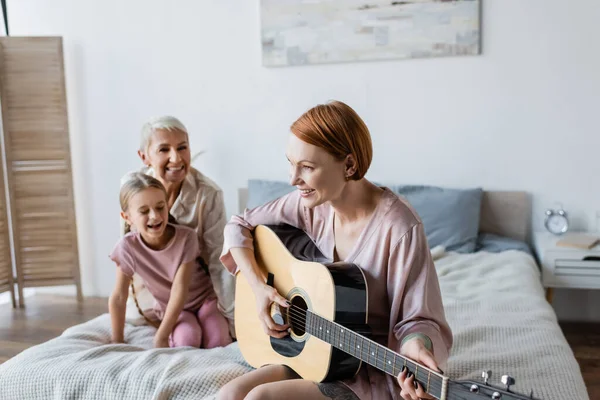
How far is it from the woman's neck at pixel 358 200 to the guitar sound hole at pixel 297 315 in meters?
0.25

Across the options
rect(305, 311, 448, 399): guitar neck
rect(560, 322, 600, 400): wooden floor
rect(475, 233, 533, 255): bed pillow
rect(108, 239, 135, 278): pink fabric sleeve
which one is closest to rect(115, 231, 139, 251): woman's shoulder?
rect(108, 239, 135, 278): pink fabric sleeve

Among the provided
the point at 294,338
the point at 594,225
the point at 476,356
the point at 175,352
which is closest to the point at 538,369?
the point at 476,356

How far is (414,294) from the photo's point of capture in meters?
1.34

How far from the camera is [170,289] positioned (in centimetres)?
225

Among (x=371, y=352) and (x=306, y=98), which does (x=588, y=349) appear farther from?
(x=371, y=352)

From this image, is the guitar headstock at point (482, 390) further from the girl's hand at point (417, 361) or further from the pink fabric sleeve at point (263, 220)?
the pink fabric sleeve at point (263, 220)

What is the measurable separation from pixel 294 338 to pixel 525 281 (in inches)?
52.0

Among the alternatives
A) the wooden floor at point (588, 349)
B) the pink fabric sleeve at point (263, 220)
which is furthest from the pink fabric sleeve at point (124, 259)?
the wooden floor at point (588, 349)

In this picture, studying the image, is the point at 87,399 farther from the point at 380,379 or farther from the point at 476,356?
the point at 476,356

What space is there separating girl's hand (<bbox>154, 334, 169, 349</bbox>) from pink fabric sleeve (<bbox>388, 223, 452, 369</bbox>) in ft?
3.35

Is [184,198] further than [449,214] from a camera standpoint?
No

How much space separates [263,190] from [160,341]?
139 centimetres

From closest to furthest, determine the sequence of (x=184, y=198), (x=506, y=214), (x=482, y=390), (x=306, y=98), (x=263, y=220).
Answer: (x=482, y=390) → (x=263, y=220) → (x=184, y=198) → (x=506, y=214) → (x=306, y=98)

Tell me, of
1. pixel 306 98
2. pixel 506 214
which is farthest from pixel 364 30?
pixel 506 214
